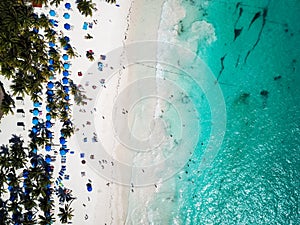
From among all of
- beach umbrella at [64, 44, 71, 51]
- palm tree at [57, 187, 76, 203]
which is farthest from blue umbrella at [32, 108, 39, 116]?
palm tree at [57, 187, 76, 203]

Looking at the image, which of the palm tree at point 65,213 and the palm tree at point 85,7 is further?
the palm tree at point 85,7

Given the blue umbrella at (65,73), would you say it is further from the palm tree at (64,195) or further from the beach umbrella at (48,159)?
the palm tree at (64,195)

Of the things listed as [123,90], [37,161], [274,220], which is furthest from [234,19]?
[37,161]

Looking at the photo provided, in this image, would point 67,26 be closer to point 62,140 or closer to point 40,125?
point 40,125

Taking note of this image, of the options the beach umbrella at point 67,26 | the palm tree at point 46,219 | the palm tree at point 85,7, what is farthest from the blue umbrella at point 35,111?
Answer: the palm tree at point 85,7

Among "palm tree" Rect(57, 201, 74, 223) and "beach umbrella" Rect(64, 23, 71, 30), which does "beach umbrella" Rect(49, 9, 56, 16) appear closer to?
"beach umbrella" Rect(64, 23, 71, 30)

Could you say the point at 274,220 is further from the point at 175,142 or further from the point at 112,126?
the point at 112,126
